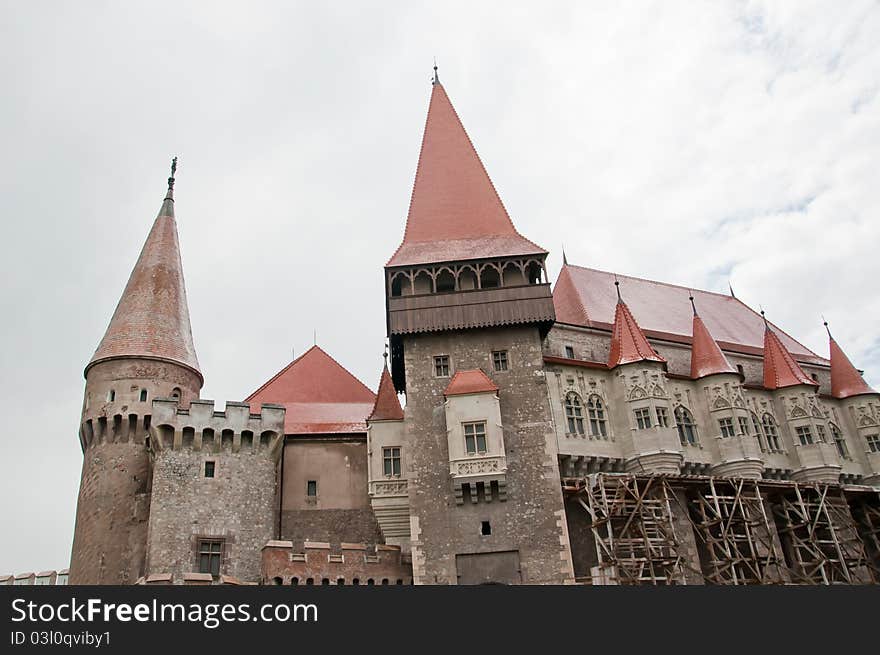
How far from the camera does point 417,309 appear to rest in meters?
27.2

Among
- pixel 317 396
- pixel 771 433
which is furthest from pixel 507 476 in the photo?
pixel 771 433

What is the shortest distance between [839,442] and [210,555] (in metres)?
25.9

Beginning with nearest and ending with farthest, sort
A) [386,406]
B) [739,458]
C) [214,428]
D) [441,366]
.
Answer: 1. [441,366]
2. [214,428]
3. [739,458]
4. [386,406]

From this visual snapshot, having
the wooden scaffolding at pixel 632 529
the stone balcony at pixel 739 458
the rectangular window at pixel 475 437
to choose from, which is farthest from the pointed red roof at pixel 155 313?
the stone balcony at pixel 739 458

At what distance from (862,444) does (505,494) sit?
18.3 meters

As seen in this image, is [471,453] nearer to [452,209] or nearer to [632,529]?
[632,529]

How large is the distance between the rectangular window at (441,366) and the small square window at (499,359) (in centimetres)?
164

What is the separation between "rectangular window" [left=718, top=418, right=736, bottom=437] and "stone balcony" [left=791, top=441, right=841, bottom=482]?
12.5 ft

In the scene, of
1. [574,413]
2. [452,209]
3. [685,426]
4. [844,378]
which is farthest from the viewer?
[844,378]

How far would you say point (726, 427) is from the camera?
29.2m

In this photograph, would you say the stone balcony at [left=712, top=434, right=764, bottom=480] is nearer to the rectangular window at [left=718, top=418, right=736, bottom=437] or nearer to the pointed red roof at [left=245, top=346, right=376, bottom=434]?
the rectangular window at [left=718, top=418, right=736, bottom=437]

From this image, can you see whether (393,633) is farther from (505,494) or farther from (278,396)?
(278,396)

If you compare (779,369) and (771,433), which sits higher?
(779,369)

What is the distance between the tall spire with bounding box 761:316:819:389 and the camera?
32.1 meters
